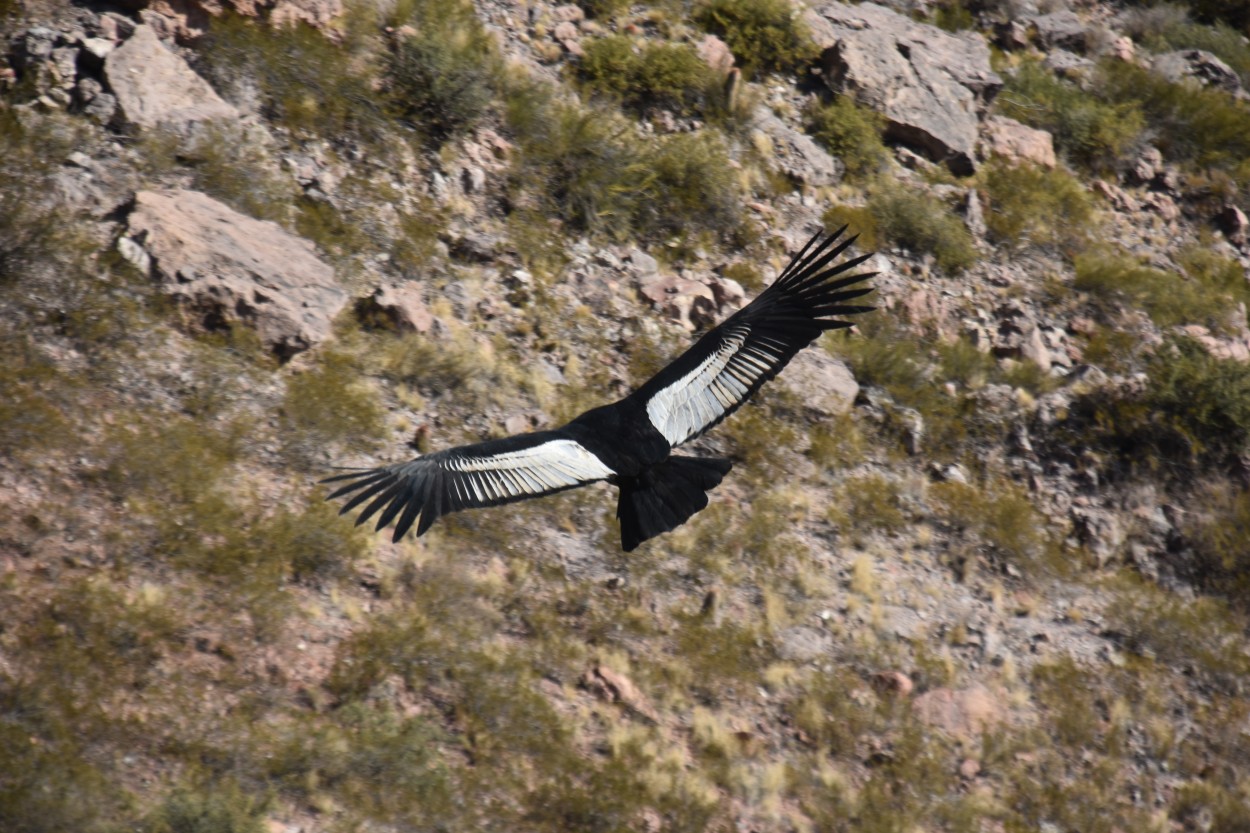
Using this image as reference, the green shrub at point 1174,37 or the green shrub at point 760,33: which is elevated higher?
the green shrub at point 1174,37

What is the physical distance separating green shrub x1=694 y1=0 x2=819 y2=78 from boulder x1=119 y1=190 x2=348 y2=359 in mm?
5950

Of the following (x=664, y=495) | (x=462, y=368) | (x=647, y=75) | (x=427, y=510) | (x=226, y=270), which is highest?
(x=427, y=510)

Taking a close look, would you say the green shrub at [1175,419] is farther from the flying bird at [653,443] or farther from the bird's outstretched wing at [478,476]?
the bird's outstretched wing at [478,476]

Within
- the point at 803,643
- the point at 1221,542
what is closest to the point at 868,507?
the point at 803,643

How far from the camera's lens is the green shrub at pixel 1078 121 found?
1324 centimetres

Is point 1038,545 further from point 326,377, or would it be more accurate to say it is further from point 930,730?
point 326,377

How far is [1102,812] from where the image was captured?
8.05m

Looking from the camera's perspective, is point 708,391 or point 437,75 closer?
point 708,391

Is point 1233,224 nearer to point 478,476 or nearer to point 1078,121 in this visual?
point 1078,121

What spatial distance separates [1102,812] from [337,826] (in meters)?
5.20

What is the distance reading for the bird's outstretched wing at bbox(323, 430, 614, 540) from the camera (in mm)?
5363

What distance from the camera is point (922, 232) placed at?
37.0 feet

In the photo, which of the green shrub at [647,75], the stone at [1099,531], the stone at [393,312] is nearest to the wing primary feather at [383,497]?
the stone at [393,312]

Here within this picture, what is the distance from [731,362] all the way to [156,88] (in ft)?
17.9
